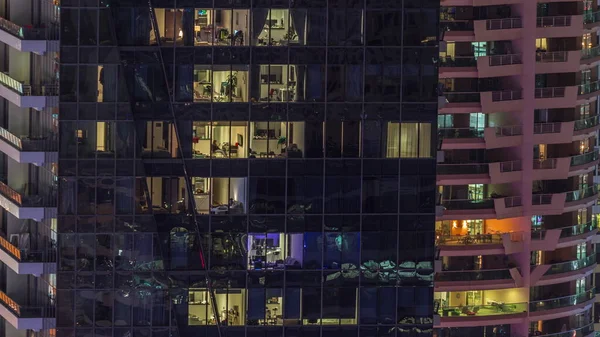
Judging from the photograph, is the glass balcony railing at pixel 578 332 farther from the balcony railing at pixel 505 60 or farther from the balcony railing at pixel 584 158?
the balcony railing at pixel 505 60

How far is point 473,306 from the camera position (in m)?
172

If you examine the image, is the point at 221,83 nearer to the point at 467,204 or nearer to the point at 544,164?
the point at 467,204

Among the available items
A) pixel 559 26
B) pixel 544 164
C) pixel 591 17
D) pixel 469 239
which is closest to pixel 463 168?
pixel 469 239

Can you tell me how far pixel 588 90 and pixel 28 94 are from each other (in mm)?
45964

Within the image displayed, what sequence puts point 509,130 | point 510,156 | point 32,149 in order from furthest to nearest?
1. point 510,156
2. point 509,130
3. point 32,149

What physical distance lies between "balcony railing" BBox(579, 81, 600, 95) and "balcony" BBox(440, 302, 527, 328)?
48.3 ft

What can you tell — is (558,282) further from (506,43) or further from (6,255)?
(6,255)

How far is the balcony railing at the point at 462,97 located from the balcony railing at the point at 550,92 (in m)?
4.15

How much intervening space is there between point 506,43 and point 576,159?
31.7 feet

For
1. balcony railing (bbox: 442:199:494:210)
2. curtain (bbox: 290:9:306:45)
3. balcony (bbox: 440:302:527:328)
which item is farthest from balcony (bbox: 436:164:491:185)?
curtain (bbox: 290:9:306:45)

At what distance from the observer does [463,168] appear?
557ft

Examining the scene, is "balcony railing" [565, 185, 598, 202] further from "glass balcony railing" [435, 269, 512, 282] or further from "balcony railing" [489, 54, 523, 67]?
"balcony railing" [489, 54, 523, 67]


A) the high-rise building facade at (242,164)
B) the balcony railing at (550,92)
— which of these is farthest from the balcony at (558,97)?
the high-rise building facade at (242,164)

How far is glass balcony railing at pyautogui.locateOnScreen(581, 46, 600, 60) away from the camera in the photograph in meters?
174
